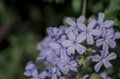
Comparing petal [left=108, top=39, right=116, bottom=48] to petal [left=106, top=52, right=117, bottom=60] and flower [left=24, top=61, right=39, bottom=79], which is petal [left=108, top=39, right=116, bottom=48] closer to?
petal [left=106, top=52, right=117, bottom=60]

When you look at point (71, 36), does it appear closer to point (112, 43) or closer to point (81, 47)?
point (81, 47)

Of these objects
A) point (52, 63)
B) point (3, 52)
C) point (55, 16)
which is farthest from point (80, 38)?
point (3, 52)

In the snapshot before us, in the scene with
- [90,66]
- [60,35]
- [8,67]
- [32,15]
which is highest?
[32,15]

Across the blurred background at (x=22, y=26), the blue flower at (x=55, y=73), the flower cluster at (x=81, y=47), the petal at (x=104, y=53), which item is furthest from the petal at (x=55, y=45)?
the blurred background at (x=22, y=26)

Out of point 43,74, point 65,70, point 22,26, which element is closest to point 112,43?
point 65,70

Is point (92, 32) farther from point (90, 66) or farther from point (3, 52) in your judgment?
point (3, 52)

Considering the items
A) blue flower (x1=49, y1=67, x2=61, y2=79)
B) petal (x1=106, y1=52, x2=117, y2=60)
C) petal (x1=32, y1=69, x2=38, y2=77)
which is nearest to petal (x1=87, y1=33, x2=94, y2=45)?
petal (x1=106, y1=52, x2=117, y2=60)

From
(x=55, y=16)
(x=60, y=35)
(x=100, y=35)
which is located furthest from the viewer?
(x=55, y=16)

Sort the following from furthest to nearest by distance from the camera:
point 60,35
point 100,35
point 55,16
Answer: point 55,16, point 60,35, point 100,35
